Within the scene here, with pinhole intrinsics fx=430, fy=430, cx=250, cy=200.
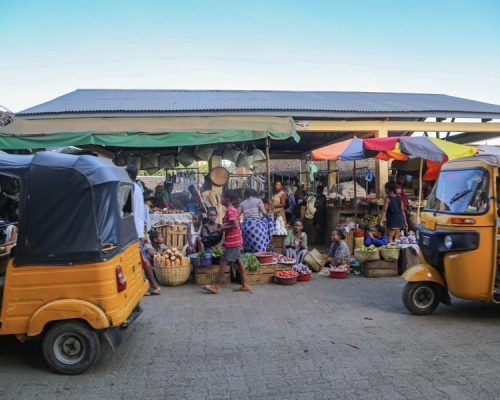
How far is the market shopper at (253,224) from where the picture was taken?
328 inches

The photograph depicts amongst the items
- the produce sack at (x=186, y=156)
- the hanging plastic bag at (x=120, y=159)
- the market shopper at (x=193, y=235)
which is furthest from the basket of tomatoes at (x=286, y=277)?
the hanging plastic bag at (x=120, y=159)

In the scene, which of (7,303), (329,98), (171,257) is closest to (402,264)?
(171,257)

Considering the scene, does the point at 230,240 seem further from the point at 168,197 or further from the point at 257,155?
the point at 168,197

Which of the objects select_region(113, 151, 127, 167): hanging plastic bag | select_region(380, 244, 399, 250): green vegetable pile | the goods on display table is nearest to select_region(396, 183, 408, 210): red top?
select_region(380, 244, 399, 250): green vegetable pile

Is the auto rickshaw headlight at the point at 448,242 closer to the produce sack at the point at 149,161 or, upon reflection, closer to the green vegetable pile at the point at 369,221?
the green vegetable pile at the point at 369,221

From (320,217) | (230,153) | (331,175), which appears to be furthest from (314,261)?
(331,175)

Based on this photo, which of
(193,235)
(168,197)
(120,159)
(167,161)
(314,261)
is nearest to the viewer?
(314,261)

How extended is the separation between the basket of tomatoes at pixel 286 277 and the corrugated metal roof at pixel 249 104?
607 cm

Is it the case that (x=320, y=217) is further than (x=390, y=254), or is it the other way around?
(x=320, y=217)

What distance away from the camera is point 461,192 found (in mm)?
5480

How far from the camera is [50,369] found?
4043 mm

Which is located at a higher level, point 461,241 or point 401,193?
point 401,193

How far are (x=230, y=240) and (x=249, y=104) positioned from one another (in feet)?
23.8

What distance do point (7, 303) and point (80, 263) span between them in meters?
0.74
